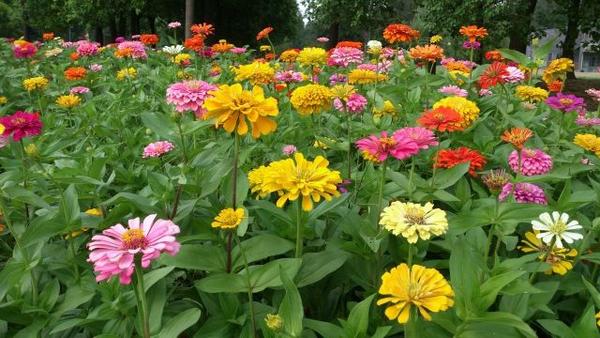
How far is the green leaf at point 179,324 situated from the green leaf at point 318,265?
0.92 feet

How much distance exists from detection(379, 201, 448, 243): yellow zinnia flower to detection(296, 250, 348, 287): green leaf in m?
0.26

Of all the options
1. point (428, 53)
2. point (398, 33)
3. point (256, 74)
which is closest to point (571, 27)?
point (398, 33)

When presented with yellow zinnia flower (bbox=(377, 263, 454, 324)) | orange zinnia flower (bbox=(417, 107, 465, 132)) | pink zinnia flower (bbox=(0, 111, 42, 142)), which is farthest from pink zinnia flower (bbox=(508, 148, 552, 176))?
pink zinnia flower (bbox=(0, 111, 42, 142))

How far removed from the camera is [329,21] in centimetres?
1421

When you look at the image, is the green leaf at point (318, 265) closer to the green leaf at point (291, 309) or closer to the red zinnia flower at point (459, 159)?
the green leaf at point (291, 309)

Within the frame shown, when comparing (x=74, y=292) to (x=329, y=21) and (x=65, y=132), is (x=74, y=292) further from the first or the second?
(x=329, y=21)

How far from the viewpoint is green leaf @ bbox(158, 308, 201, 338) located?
3.61 ft

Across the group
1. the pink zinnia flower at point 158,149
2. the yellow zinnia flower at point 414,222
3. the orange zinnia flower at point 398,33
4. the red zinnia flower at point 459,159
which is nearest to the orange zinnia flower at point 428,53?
the orange zinnia flower at point 398,33

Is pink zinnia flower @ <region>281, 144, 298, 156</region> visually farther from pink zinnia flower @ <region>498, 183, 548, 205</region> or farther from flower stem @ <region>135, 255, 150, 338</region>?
flower stem @ <region>135, 255, 150, 338</region>

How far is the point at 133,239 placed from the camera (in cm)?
91

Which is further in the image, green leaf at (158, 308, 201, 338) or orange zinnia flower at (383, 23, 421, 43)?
orange zinnia flower at (383, 23, 421, 43)

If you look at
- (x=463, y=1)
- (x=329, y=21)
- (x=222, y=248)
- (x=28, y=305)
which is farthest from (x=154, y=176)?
(x=329, y=21)

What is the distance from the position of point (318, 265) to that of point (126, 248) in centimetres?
56

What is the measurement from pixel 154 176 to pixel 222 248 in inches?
13.1
